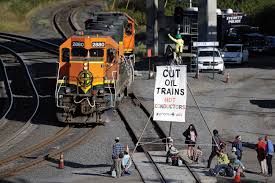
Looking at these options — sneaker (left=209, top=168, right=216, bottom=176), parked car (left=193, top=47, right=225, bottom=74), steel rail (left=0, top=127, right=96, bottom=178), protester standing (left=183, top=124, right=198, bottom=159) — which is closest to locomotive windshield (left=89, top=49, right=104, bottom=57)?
steel rail (left=0, top=127, right=96, bottom=178)

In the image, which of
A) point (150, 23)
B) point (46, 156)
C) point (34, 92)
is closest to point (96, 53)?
point (46, 156)

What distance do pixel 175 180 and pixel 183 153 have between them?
9.23 feet

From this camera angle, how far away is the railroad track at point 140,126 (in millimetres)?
21503

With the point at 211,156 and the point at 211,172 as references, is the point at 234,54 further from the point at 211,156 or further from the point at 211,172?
the point at 211,172

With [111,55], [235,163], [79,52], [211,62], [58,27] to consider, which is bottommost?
[235,163]

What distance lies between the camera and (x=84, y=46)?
87.1ft

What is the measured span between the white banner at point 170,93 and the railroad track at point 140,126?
0.78 m

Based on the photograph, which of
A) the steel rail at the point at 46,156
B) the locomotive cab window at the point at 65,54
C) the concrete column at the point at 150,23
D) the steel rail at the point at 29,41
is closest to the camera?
the steel rail at the point at 46,156

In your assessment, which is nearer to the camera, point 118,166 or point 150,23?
point 118,166

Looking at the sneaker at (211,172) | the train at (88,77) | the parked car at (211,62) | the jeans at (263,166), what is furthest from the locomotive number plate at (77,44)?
the parked car at (211,62)

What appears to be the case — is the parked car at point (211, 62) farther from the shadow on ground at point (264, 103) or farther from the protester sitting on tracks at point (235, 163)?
the protester sitting on tracks at point (235, 163)

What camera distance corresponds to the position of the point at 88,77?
25.6 meters

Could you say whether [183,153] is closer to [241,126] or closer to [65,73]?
[241,126]

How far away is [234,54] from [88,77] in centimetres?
1926
